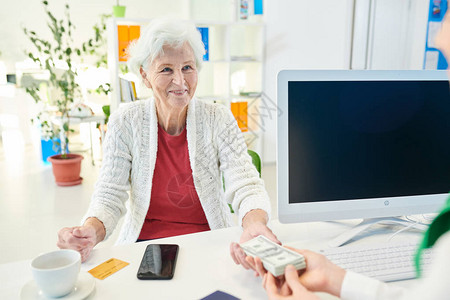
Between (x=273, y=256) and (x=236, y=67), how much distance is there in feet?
13.7

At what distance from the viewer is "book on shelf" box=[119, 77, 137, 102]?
152 inches

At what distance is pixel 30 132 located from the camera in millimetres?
6328

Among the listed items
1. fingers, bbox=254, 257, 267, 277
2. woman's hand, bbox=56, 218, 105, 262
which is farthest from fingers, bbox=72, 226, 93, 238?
fingers, bbox=254, 257, 267, 277

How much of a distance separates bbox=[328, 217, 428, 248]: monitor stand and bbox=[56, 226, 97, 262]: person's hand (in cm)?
66

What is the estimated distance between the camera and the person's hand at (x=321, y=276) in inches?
29.8

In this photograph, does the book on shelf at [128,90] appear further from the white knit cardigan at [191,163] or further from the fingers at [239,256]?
the fingers at [239,256]

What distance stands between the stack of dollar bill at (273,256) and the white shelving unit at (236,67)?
353cm

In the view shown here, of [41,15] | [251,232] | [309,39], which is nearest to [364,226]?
[251,232]

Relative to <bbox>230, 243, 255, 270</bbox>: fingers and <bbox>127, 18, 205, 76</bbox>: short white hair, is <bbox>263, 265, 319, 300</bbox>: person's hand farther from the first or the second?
<bbox>127, 18, 205, 76</bbox>: short white hair

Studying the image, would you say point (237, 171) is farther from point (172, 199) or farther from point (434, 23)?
point (434, 23)

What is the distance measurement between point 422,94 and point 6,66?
6.60m

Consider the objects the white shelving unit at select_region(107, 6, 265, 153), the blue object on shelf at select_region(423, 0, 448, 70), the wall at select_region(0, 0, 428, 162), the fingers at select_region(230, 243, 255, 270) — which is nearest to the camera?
the fingers at select_region(230, 243, 255, 270)

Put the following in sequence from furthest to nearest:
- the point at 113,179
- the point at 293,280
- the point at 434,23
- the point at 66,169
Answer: the point at 66,169, the point at 434,23, the point at 113,179, the point at 293,280

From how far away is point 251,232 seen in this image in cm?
109
